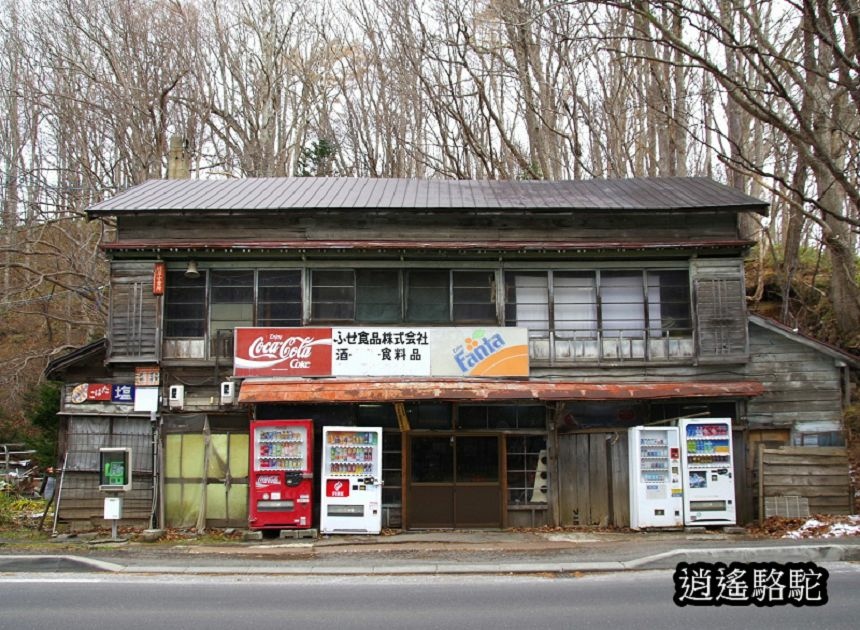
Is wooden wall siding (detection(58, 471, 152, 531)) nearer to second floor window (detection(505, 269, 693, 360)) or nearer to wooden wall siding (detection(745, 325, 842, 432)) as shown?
second floor window (detection(505, 269, 693, 360))

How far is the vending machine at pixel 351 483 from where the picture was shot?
15.4m

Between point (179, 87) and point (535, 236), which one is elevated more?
point (179, 87)

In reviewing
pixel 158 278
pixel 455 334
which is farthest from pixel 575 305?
pixel 158 278

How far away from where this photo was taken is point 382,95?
3447 centimetres

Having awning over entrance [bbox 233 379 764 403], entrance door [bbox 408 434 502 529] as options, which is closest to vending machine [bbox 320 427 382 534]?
awning over entrance [bbox 233 379 764 403]

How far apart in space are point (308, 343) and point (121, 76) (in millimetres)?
19625

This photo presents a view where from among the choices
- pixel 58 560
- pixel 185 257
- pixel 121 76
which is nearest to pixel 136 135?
pixel 121 76

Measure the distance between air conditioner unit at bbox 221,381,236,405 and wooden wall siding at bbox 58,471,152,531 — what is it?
2526mm

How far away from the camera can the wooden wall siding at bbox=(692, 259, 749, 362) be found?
17.1 metres

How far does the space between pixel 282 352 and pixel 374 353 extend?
2.03 meters

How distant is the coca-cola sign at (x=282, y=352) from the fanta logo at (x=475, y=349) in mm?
2920

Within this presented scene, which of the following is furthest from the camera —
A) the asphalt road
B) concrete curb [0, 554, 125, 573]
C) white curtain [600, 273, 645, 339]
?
white curtain [600, 273, 645, 339]

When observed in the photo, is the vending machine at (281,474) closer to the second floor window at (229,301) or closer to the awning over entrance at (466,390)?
the awning over entrance at (466,390)

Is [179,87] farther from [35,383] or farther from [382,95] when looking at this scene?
[35,383]
